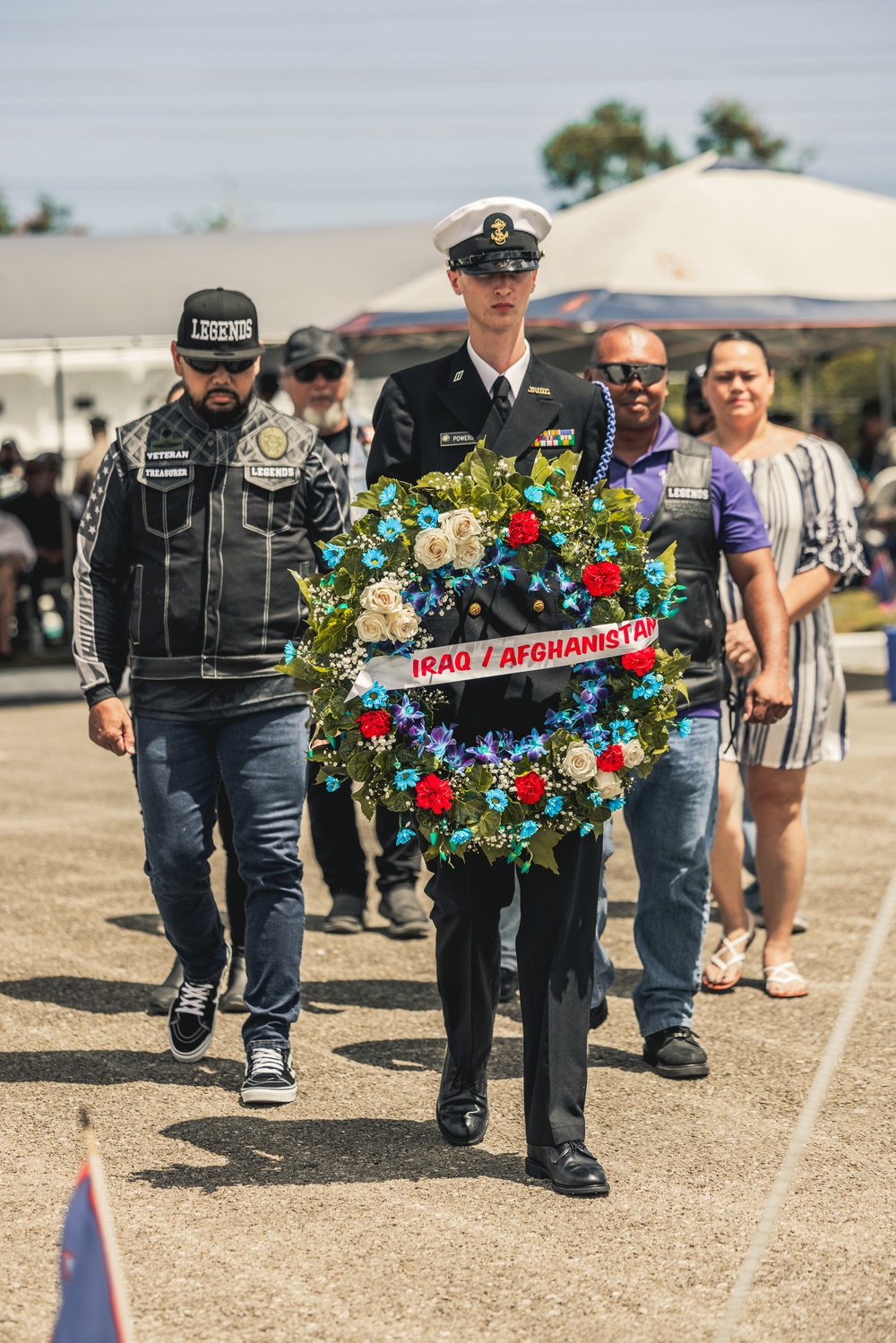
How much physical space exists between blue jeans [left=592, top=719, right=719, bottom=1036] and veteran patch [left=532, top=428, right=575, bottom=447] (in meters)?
1.26

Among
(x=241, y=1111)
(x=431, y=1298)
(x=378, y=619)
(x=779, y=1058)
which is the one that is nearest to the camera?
(x=431, y=1298)

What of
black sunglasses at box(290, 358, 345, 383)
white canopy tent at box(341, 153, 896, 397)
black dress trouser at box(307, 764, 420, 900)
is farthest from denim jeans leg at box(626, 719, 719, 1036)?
white canopy tent at box(341, 153, 896, 397)

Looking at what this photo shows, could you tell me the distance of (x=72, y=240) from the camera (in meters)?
20.0

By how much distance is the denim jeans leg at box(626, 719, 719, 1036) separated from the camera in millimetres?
5359

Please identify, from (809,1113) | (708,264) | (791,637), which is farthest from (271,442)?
(708,264)

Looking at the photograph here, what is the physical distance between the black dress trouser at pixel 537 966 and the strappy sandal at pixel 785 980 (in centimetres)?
186

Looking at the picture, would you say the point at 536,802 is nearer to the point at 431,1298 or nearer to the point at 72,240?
the point at 431,1298

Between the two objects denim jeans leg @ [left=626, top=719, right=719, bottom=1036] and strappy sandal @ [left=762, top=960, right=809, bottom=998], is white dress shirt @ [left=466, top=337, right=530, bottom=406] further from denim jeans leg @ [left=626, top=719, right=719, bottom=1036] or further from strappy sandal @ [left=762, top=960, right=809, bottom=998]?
strappy sandal @ [left=762, top=960, right=809, bottom=998]

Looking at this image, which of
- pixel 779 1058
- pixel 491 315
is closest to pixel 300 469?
pixel 491 315

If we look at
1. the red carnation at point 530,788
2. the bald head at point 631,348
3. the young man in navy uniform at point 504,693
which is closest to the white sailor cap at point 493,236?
the young man in navy uniform at point 504,693

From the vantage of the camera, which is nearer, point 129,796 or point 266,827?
point 266,827

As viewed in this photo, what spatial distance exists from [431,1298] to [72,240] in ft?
59.3

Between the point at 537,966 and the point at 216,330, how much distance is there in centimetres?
209

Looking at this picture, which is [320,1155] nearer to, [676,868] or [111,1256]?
[676,868]
